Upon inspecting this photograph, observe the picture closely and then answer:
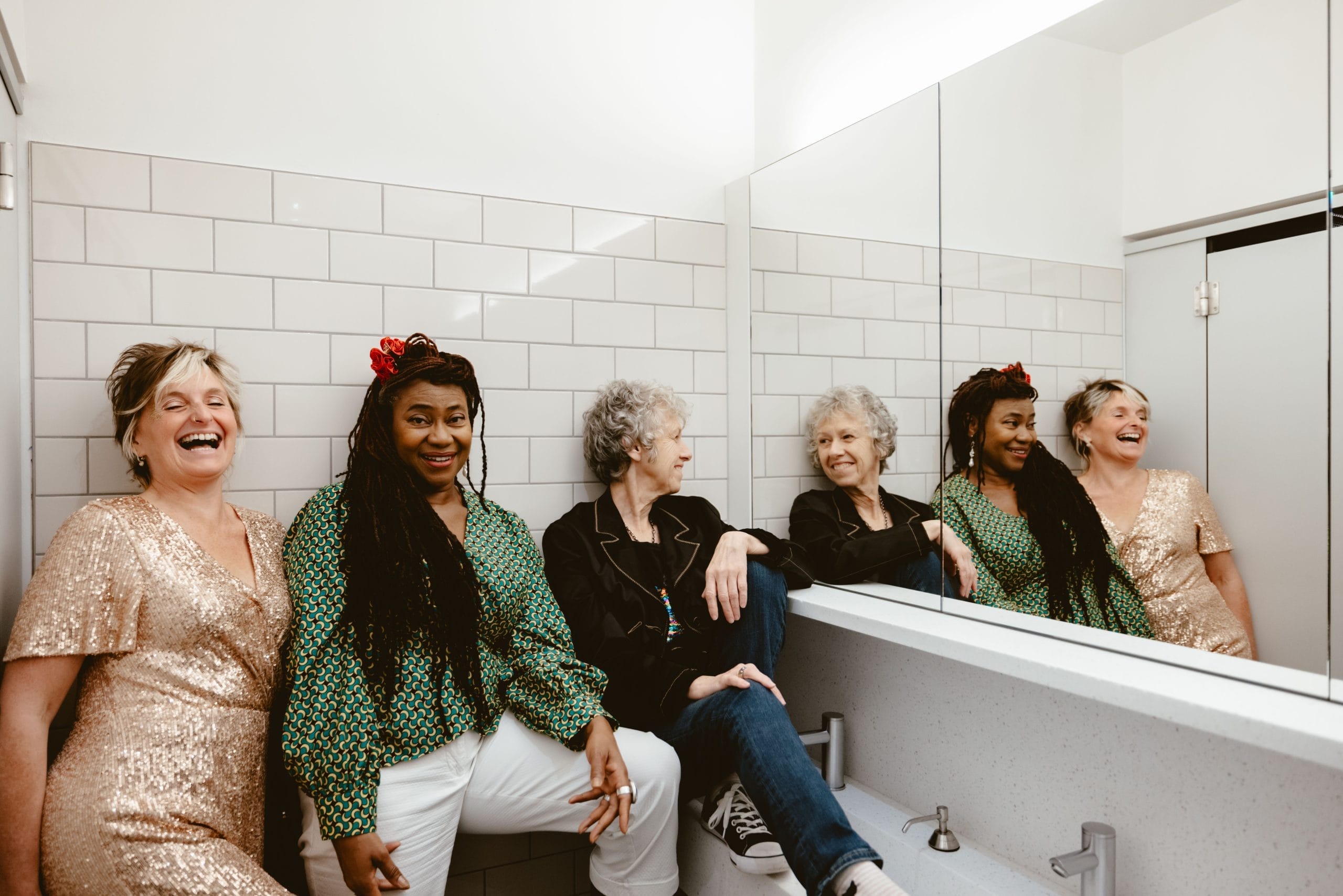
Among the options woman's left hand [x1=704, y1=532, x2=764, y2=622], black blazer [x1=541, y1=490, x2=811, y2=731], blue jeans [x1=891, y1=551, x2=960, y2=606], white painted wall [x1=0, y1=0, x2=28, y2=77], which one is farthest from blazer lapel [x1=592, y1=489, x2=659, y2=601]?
white painted wall [x1=0, y1=0, x2=28, y2=77]

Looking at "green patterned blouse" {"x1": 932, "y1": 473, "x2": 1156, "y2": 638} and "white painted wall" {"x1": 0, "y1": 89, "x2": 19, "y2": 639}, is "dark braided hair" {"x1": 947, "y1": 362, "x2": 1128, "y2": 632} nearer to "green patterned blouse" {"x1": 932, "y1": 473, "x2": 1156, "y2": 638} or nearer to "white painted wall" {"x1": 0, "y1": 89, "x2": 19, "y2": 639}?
"green patterned blouse" {"x1": 932, "y1": 473, "x2": 1156, "y2": 638}

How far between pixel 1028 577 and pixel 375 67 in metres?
1.87

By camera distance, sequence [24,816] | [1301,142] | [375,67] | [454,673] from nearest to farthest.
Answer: [1301,142]
[24,816]
[454,673]
[375,67]

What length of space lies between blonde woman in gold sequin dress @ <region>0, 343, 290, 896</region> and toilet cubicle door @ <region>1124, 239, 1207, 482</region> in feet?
5.22

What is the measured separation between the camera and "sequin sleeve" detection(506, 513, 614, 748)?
67.0 inches

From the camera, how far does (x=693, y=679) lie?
72.4 inches

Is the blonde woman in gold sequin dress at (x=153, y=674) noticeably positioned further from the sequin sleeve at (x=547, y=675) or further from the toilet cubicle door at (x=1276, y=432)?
the toilet cubicle door at (x=1276, y=432)

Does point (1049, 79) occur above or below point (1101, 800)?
above

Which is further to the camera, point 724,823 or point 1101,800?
point 724,823

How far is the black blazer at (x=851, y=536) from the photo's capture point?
1.84m

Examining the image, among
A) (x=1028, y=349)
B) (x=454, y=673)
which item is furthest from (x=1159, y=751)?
(x=454, y=673)

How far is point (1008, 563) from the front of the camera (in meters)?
1.62

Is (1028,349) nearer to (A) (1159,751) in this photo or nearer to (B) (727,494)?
(A) (1159,751)

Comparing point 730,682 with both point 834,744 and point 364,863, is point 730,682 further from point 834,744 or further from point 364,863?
point 364,863
